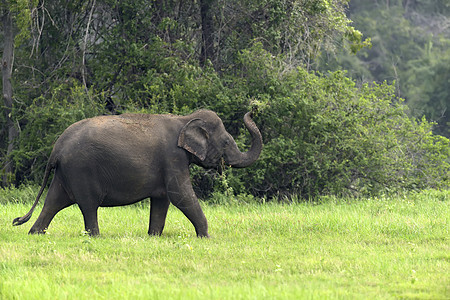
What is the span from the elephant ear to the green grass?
1.32m

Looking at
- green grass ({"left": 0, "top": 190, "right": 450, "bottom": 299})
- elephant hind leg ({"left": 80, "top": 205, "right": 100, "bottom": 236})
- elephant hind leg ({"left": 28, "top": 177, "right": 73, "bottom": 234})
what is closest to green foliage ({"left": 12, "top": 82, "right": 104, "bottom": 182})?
green grass ({"left": 0, "top": 190, "right": 450, "bottom": 299})

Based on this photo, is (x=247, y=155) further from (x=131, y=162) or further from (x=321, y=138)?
(x=321, y=138)

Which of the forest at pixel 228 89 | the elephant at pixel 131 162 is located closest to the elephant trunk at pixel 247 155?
the elephant at pixel 131 162

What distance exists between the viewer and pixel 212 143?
12344 millimetres

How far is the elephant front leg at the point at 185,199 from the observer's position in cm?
1178

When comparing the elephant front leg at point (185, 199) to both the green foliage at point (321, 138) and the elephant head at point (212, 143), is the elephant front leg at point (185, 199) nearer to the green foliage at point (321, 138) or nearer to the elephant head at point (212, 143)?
the elephant head at point (212, 143)

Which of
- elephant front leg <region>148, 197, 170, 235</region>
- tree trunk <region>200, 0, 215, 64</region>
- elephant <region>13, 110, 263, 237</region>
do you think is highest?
tree trunk <region>200, 0, 215, 64</region>

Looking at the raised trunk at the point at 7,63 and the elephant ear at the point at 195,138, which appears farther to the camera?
the raised trunk at the point at 7,63

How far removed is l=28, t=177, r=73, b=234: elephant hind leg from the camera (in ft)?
38.6

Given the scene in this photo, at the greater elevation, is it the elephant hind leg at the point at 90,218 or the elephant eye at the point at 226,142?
the elephant eye at the point at 226,142

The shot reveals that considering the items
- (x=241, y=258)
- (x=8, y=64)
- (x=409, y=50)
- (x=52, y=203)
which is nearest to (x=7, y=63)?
(x=8, y=64)

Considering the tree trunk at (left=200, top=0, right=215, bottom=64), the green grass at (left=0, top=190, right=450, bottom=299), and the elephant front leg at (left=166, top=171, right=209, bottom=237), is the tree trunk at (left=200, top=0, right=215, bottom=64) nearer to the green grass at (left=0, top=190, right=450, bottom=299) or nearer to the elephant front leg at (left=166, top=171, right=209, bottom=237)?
the green grass at (left=0, top=190, right=450, bottom=299)

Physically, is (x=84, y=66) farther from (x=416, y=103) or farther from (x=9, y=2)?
(x=416, y=103)

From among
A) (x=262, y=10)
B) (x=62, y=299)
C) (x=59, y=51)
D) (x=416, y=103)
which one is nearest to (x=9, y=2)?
(x=59, y=51)
